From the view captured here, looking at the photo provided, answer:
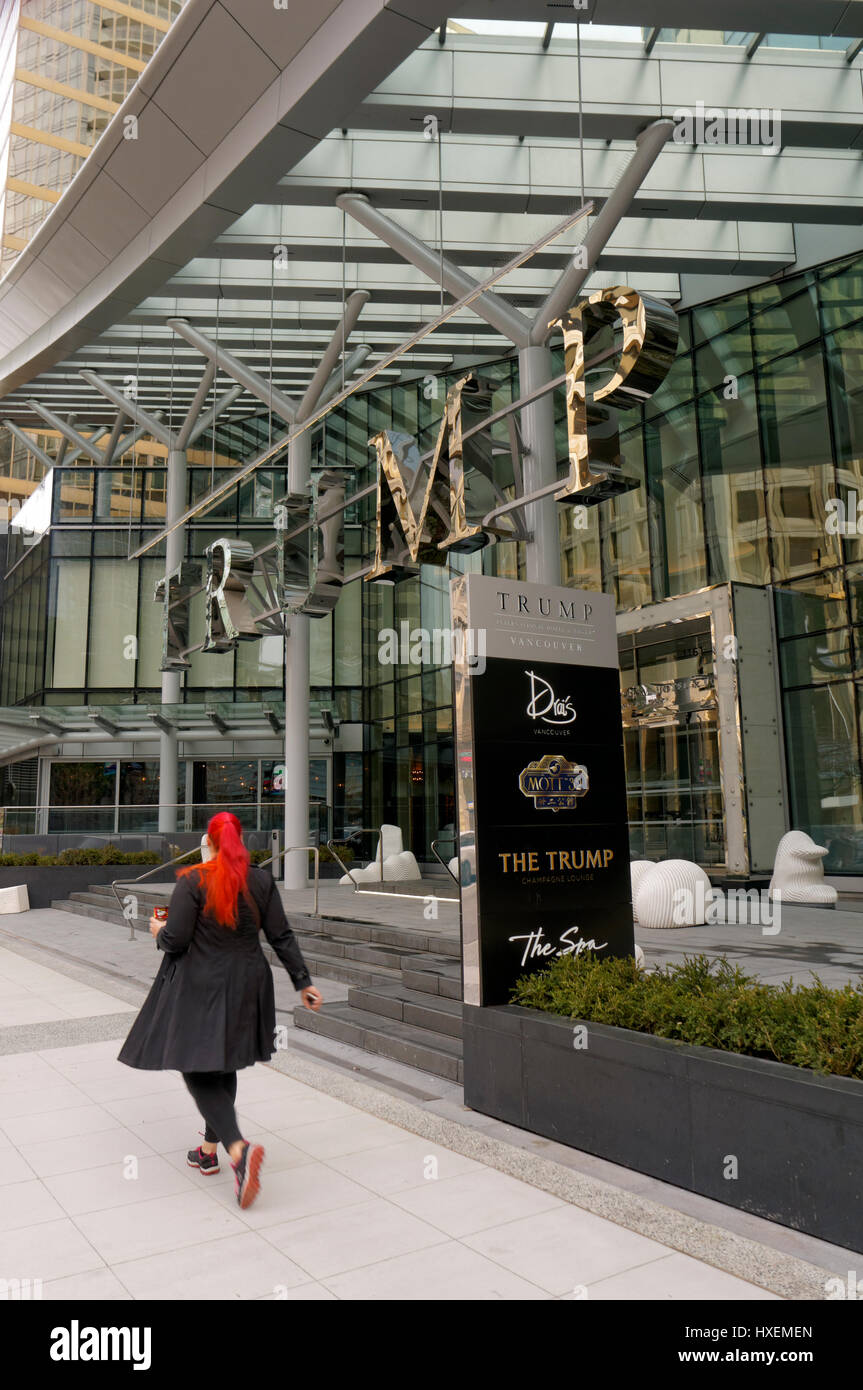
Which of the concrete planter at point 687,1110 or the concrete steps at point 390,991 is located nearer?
the concrete planter at point 687,1110

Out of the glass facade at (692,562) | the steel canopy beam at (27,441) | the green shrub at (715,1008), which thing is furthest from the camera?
the steel canopy beam at (27,441)

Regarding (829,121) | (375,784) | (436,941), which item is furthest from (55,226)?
(375,784)

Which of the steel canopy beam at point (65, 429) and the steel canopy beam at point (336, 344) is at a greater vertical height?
the steel canopy beam at point (65, 429)

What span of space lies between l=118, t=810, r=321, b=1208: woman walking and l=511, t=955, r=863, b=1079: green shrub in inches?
70.5

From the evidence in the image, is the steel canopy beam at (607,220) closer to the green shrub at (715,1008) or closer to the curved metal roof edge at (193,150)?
the curved metal roof edge at (193,150)

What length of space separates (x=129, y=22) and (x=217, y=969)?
29491mm

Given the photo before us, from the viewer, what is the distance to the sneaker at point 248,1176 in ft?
15.5

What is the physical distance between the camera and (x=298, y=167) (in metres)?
15.0

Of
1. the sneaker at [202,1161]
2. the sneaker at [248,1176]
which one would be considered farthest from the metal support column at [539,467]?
the sneaker at [248,1176]

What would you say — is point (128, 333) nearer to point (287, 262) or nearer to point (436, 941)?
point (287, 262)

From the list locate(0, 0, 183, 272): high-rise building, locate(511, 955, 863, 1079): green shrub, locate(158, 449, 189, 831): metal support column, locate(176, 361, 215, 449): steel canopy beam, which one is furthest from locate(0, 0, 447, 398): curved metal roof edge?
locate(511, 955, 863, 1079): green shrub

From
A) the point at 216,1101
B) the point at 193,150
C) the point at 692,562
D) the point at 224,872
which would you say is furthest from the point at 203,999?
the point at 692,562

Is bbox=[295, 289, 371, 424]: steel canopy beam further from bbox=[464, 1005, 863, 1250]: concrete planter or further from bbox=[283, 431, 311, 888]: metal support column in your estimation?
bbox=[464, 1005, 863, 1250]: concrete planter

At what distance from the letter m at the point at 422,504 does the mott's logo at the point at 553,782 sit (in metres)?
5.89
